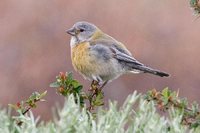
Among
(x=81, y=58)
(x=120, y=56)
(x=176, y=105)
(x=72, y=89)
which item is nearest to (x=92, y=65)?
(x=81, y=58)

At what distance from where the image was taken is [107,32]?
55.3 ft

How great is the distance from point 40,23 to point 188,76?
12.0 ft

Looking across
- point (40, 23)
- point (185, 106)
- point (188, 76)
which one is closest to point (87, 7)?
point (40, 23)

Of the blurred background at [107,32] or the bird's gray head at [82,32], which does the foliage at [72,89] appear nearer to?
the bird's gray head at [82,32]

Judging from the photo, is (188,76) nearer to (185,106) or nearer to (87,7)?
(87,7)

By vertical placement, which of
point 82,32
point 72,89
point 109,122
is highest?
point 82,32

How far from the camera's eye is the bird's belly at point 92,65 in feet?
24.7

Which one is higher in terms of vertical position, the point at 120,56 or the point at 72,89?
the point at 120,56

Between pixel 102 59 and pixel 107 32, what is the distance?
357 inches

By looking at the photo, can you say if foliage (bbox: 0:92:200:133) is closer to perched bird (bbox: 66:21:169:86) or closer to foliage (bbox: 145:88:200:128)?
foliage (bbox: 145:88:200:128)

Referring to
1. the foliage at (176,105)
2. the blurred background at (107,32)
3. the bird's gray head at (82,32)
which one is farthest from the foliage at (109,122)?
the blurred background at (107,32)

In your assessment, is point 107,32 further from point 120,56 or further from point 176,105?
point 176,105

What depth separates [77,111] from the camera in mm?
3748

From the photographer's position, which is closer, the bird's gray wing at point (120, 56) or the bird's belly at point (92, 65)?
the bird's belly at point (92, 65)
